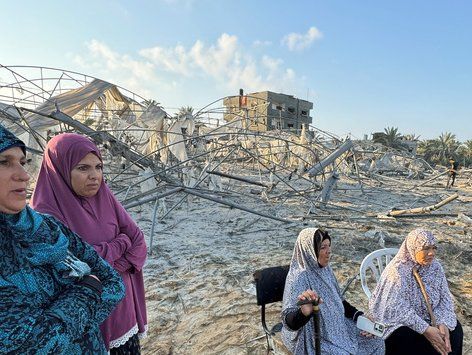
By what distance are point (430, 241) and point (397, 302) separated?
512 millimetres

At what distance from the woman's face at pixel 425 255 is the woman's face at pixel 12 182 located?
2507 millimetres

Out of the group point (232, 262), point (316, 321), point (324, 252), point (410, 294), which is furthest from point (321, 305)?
point (232, 262)

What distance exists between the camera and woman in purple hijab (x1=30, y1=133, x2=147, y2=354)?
1.61 metres

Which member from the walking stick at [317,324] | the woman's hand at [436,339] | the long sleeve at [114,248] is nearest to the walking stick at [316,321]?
the walking stick at [317,324]

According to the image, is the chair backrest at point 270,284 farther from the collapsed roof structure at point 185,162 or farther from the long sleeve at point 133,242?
the collapsed roof structure at point 185,162

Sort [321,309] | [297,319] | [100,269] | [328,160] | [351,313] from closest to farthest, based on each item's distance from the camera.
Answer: [100,269], [297,319], [321,309], [351,313], [328,160]

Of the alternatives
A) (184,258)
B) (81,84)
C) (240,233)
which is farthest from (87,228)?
(81,84)

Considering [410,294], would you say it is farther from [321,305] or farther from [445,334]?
[321,305]

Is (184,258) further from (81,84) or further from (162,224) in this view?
(81,84)

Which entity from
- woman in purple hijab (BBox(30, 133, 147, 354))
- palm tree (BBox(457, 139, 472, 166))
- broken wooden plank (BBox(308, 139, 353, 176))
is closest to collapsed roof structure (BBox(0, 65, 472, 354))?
broken wooden plank (BBox(308, 139, 353, 176))

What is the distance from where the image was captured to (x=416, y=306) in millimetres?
2354

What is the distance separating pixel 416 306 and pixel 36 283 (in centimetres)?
247

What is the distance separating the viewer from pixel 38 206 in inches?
61.9

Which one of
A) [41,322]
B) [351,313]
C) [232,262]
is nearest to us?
[41,322]
